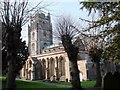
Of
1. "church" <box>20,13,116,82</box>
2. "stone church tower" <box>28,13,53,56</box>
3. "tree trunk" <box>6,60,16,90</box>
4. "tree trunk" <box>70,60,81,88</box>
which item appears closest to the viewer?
"tree trunk" <box>6,60,16,90</box>

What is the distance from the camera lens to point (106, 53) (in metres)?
13.6

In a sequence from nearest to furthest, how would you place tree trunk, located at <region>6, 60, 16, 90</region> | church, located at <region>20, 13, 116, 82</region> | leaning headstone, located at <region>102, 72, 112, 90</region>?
leaning headstone, located at <region>102, 72, 112, 90</region> < tree trunk, located at <region>6, 60, 16, 90</region> < church, located at <region>20, 13, 116, 82</region>

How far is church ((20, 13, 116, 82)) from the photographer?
56.4 m

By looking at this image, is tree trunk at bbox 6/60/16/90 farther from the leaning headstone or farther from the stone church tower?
the stone church tower

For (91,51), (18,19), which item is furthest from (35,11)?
(91,51)

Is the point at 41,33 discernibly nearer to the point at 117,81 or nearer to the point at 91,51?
the point at 91,51

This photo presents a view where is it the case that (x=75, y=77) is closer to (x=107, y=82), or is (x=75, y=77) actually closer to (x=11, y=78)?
(x=11, y=78)

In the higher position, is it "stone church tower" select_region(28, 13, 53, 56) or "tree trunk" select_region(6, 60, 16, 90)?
"stone church tower" select_region(28, 13, 53, 56)

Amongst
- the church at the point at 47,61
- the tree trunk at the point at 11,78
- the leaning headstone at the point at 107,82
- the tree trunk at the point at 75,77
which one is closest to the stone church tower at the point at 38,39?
the church at the point at 47,61

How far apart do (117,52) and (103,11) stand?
2741mm

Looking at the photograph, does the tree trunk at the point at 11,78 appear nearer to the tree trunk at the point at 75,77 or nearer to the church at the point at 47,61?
the tree trunk at the point at 75,77

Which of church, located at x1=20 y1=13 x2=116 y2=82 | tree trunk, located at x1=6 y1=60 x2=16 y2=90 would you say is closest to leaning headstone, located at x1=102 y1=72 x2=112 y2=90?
tree trunk, located at x1=6 y1=60 x2=16 y2=90

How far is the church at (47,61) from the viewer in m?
56.4

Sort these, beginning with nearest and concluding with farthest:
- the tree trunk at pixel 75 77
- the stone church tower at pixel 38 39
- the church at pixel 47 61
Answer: the tree trunk at pixel 75 77, the church at pixel 47 61, the stone church tower at pixel 38 39
